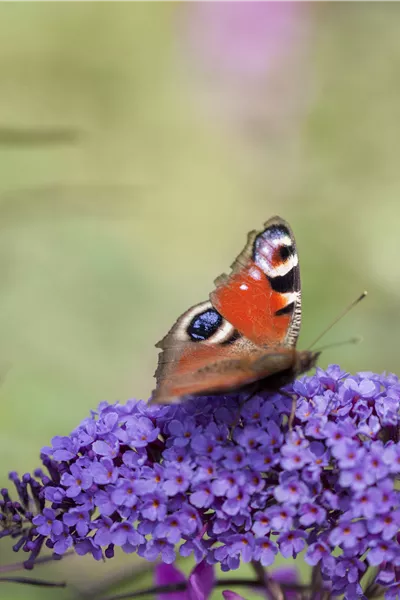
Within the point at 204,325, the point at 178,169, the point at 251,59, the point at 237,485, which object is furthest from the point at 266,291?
the point at 251,59

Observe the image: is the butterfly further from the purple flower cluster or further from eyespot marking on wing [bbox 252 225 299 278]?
the purple flower cluster

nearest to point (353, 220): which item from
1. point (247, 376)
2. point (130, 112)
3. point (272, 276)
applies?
point (130, 112)

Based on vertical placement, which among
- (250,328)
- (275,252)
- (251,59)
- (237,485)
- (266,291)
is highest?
(251,59)

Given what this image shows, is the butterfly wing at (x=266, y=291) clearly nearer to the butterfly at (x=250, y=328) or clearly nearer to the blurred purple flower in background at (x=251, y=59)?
the butterfly at (x=250, y=328)

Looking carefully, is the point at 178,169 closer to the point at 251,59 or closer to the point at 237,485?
the point at 251,59

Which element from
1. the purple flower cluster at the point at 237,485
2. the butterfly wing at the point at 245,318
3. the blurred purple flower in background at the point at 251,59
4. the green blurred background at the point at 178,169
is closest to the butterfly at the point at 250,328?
the butterfly wing at the point at 245,318

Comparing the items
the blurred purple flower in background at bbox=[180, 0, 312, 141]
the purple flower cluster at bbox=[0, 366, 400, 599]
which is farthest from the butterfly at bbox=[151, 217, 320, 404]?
the blurred purple flower in background at bbox=[180, 0, 312, 141]
